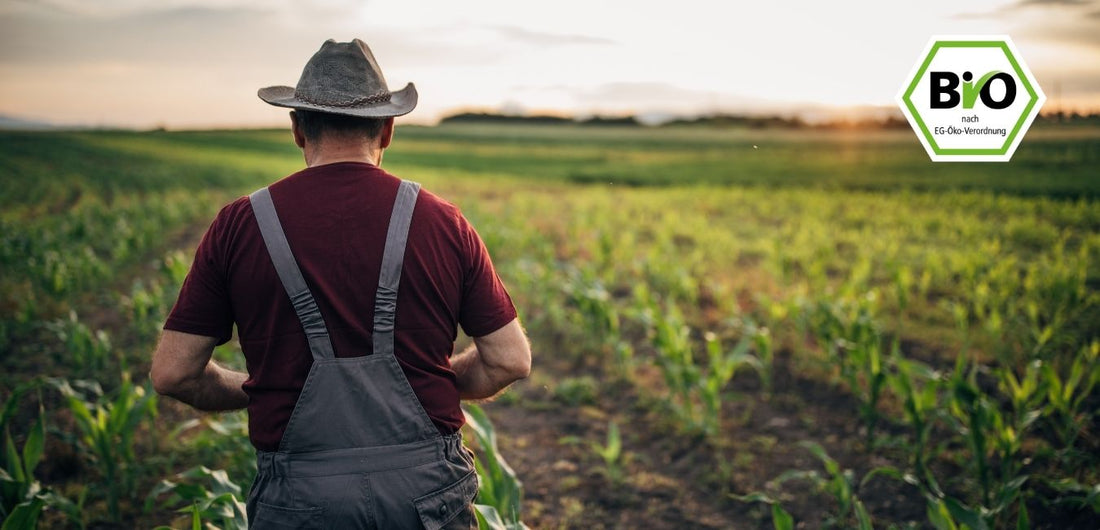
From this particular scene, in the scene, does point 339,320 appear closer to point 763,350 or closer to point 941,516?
point 941,516

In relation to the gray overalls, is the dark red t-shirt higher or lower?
higher

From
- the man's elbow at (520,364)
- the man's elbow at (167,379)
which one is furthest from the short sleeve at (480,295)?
the man's elbow at (167,379)

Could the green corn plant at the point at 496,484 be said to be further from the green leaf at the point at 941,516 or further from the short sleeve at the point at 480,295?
the green leaf at the point at 941,516

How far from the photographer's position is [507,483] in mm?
3227

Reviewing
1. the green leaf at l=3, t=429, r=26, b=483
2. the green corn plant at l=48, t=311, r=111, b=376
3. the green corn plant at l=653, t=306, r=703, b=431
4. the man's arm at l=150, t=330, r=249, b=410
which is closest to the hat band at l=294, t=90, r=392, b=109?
the man's arm at l=150, t=330, r=249, b=410

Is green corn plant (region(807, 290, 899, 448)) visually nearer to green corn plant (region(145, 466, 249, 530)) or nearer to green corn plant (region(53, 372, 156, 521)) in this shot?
green corn plant (region(145, 466, 249, 530))

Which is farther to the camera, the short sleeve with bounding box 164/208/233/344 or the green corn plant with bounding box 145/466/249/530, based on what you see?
the green corn plant with bounding box 145/466/249/530

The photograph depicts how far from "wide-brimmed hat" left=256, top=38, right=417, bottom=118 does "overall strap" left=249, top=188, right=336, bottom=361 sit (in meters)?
0.31

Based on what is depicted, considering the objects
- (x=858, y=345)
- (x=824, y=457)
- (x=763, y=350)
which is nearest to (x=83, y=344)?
(x=763, y=350)

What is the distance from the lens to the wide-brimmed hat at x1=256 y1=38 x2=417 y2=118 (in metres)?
2.02

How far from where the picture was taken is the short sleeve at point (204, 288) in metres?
1.91

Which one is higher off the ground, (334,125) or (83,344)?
(334,125)

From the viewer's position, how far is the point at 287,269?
186 centimetres

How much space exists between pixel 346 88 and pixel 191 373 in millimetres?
926
